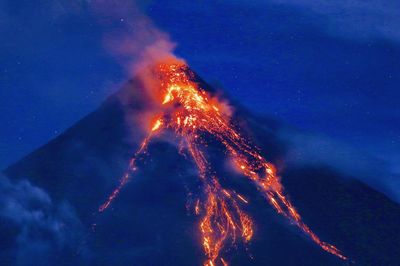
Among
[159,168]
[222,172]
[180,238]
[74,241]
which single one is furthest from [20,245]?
[222,172]

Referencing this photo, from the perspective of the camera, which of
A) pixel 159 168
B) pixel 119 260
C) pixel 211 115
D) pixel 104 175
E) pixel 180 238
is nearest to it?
pixel 119 260

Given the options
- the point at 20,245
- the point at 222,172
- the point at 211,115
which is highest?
the point at 211,115

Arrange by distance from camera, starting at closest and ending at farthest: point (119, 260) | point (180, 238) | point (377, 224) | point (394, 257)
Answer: point (119, 260) < point (180, 238) < point (394, 257) < point (377, 224)

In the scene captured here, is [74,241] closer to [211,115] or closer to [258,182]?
[258,182]
